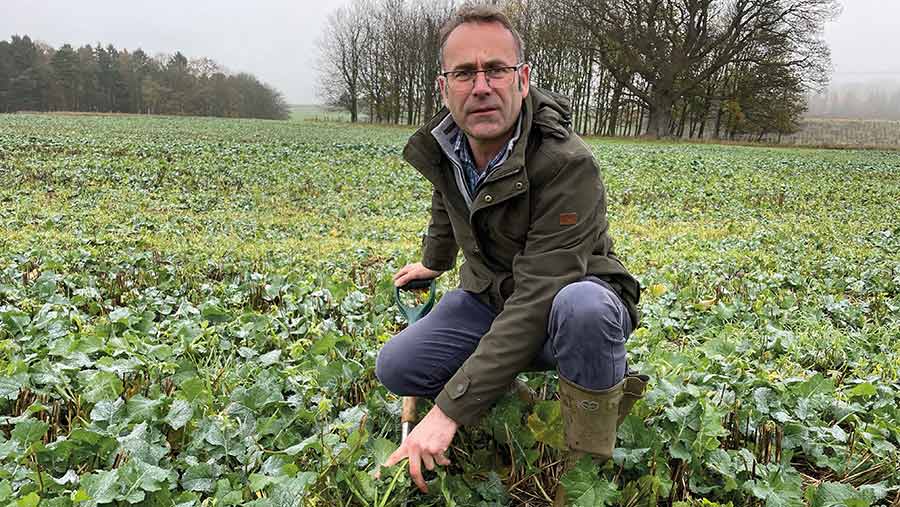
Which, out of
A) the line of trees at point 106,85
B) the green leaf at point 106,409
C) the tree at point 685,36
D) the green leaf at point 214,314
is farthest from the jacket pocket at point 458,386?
the line of trees at point 106,85

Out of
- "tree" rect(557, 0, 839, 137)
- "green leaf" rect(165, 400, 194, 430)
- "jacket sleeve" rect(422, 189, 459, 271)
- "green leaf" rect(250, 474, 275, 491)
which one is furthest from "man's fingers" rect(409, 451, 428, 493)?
"tree" rect(557, 0, 839, 137)

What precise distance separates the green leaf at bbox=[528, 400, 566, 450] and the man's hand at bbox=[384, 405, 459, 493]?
380mm

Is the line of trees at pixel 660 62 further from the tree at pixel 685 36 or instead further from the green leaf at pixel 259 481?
the green leaf at pixel 259 481

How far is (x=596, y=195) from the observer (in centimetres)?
216

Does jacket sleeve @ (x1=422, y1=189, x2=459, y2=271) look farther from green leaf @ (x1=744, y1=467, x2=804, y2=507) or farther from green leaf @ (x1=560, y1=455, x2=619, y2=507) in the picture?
green leaf @ (x1=744, y1=467, x2=804, y2=507)

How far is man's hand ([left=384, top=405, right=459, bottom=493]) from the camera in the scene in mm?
1914

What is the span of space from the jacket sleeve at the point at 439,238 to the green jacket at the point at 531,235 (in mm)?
407

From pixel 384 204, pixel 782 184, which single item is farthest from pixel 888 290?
pixel 782 184

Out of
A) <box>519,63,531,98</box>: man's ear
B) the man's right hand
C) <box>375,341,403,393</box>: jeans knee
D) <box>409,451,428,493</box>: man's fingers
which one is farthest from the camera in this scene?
the man's right hand

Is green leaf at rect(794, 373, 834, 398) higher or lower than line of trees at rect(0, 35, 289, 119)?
lower

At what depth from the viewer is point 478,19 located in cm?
219

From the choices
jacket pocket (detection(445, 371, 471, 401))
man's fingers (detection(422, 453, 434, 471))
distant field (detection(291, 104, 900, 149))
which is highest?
distant field (detection(291, 104, 900, 149))

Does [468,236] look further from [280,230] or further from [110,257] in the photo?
[280,230]

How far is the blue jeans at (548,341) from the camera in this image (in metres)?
1.93
